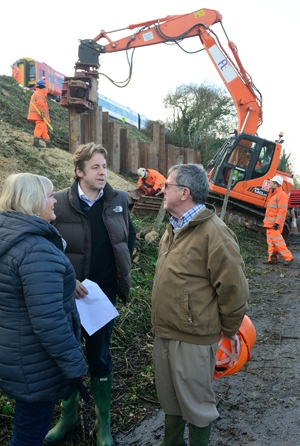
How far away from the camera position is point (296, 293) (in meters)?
6.99

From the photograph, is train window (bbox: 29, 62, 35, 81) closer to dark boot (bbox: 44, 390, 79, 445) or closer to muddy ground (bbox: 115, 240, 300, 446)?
muddy ground (bbox: 115, 240, 300, 446)

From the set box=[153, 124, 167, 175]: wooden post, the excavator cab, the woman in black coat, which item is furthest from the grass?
box=[153, 124, 167, 175]: wooden post

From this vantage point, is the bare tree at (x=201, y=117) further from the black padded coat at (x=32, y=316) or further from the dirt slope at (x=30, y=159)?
the black padded coat at (x=32, y=316)

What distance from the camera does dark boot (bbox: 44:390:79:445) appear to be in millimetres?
2942

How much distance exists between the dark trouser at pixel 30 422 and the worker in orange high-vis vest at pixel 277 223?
7.76 m

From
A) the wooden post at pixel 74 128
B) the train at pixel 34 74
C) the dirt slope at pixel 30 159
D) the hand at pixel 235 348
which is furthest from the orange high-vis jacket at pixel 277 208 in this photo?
the train at pixel 34 74

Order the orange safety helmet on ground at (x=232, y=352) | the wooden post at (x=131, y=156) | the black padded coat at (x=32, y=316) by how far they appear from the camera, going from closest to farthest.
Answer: the black padded coat at (x=32, y=316) → the orange safety helmet on ground at (x=232, y=352) → the wooden post at (x=131, y=156)

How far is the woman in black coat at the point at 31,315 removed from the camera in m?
1.99

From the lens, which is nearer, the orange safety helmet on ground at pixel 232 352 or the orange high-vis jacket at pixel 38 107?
the orange safety helmet on ground at pixel 232 352

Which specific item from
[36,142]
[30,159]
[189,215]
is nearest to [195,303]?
[189,215]

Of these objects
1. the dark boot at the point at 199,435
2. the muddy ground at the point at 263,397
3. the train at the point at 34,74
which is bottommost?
the muddy ground at the point at 263,397

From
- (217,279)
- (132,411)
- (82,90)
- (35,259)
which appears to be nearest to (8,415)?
(132,411)

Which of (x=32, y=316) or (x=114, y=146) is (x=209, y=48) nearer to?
(x=114, y=146)

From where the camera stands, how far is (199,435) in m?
2.55
